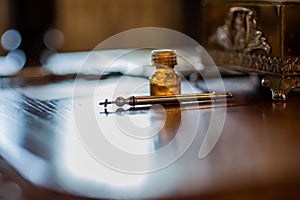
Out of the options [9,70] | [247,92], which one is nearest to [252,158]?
[247,92]

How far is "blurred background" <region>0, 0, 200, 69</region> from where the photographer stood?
2.32 meters

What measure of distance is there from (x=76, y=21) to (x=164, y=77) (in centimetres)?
154

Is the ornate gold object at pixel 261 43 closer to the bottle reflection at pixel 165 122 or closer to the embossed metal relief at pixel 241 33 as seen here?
the embossed metal relief at pixel 241 33

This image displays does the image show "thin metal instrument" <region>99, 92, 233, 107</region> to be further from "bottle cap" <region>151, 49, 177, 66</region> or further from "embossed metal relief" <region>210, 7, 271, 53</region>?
"embossed metal relief" <region>210, 7, 271, 53</region>

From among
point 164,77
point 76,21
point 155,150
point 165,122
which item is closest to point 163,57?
point 164,77

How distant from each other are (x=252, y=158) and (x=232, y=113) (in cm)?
25

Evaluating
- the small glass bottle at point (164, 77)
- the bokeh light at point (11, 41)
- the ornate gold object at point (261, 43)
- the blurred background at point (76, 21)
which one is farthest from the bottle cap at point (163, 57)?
the bokeh light at point (11, 41)

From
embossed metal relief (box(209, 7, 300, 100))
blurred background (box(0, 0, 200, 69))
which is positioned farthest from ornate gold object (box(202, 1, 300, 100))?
blurred background (box(0, 0, 200, 69))

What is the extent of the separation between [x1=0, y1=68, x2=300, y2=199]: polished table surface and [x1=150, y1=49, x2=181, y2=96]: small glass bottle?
5 centimetres

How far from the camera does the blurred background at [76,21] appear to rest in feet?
7.61

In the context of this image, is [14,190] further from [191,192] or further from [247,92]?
[247,92]

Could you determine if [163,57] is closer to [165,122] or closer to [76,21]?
[165,122]

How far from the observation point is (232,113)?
90 cm

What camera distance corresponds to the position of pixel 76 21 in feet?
8.01
